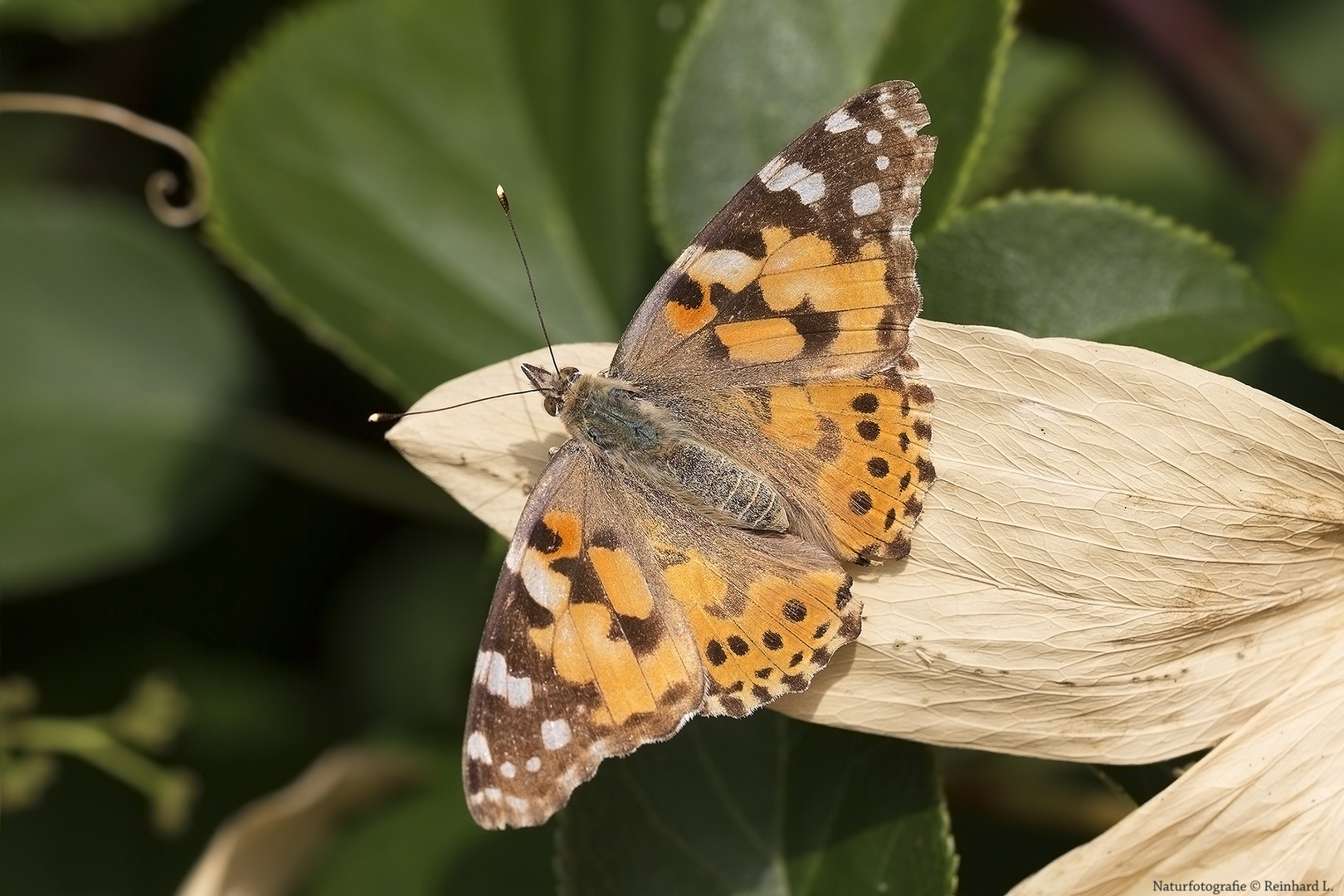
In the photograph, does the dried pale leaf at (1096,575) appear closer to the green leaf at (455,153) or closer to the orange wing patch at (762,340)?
the orange wing patch at (762,340)

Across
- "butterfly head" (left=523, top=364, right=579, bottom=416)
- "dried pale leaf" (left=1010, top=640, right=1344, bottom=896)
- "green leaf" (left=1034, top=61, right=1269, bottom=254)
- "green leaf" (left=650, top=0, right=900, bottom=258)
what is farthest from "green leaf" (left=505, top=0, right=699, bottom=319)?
"dried pale leaf" (left=1010, top=640, right=1344, bottom=896)

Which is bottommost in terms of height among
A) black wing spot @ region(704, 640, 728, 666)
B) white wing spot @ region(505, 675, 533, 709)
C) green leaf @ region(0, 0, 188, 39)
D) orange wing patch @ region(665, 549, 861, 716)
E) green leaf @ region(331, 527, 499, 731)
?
green leaf @ region(331, 527, 499, 731)

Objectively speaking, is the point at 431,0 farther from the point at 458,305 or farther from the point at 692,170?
the point at 692,170

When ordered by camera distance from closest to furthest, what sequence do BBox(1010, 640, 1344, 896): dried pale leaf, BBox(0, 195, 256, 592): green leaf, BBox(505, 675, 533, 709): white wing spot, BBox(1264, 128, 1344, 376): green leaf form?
1. BBox(1010, 640, 1344, 896): dried pale leaf
2. BBox(505, 675, 533, 709): white wing spot
3. BBox(1264, 128, 1344, 376): green leaf
4. BBox(0, 195, 256, 592): green leaf

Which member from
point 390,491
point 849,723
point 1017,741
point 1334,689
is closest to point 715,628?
point 849,723

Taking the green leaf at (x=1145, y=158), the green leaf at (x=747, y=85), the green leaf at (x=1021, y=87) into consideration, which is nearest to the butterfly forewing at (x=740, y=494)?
the green leaf at (x=747, y=85)

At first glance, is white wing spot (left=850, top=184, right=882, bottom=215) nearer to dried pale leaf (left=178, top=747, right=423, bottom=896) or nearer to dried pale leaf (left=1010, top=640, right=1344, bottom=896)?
dried pale leaf (left=1010, top=640, right=1344, bottom=896)

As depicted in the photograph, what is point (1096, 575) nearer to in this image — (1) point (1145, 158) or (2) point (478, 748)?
(2) point (478, 748)
